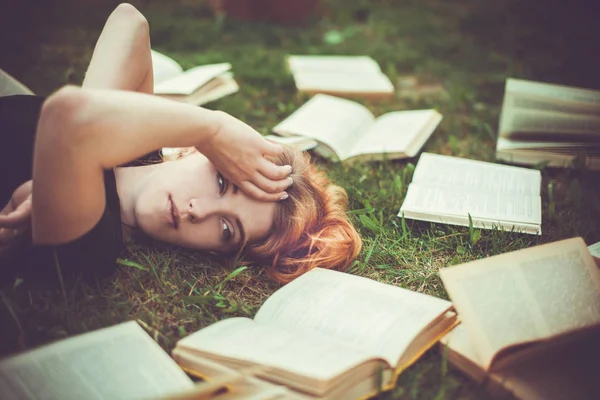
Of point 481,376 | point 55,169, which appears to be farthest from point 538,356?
point 55,169

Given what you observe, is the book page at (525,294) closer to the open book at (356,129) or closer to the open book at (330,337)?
the open book at (330,337)

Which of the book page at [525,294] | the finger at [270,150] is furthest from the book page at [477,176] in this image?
the finger at [270,150]

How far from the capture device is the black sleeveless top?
1.55 metres

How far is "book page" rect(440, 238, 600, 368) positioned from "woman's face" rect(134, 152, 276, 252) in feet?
2.06

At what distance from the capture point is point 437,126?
3037 millimetres

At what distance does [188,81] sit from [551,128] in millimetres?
1742

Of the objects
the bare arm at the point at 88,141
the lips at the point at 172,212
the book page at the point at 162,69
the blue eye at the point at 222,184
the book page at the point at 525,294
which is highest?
the bare arm at the point at 88,141

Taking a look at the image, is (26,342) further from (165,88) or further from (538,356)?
(165,88)

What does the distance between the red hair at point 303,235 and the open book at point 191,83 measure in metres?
0.94

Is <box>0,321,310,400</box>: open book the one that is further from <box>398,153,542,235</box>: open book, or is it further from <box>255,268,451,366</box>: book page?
<box>398,153,542,235</box>: open book

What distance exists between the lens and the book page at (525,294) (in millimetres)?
1428

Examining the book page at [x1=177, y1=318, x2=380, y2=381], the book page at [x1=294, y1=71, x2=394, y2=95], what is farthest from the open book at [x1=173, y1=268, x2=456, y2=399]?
the book page at [x1=294, y1=71, x2=394, y2=95]

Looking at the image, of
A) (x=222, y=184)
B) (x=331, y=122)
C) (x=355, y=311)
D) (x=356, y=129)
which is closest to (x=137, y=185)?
(x=222, y=184)

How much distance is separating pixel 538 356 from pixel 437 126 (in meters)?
1.79
